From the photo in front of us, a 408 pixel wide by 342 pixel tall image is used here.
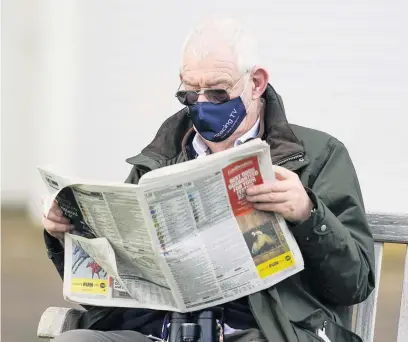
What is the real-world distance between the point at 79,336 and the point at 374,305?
0.84 metres

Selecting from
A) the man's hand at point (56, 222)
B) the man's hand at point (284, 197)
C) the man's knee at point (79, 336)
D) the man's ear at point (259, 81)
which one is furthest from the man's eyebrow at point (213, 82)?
the man's knee at point (79, 336)

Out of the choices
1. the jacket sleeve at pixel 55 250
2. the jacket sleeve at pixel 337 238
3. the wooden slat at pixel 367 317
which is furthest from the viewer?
the wooden slat at pixel 367 317

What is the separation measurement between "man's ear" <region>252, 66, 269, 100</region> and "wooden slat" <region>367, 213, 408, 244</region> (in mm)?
468

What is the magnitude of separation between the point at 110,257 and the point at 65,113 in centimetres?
238

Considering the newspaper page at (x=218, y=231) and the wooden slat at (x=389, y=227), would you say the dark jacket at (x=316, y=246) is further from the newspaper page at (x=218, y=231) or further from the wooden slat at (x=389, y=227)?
the wooden slat at (x=389, y=227)

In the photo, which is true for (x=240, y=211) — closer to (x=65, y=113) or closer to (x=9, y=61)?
(x=65, y=113)

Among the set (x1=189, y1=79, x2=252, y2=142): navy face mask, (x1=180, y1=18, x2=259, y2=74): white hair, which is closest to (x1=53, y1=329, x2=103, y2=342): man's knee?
(x1=189, y1=79, x2=252, y2=142): navy face mask

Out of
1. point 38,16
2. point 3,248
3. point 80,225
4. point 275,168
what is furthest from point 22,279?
point 275,168

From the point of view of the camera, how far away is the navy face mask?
7.29 feet

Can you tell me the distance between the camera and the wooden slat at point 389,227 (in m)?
2.37

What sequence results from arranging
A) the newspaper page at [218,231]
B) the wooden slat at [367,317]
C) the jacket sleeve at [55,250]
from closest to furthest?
the newspaper page at [218,231] → the jacket sleeve at [55,250] → the wooden slat at [367,317]

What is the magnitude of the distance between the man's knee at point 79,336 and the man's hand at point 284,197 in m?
0.53

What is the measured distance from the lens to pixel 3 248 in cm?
551

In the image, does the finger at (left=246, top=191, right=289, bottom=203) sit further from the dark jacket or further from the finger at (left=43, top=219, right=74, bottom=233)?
the finger at (left=43, top=219, right=74, bottom=233)
